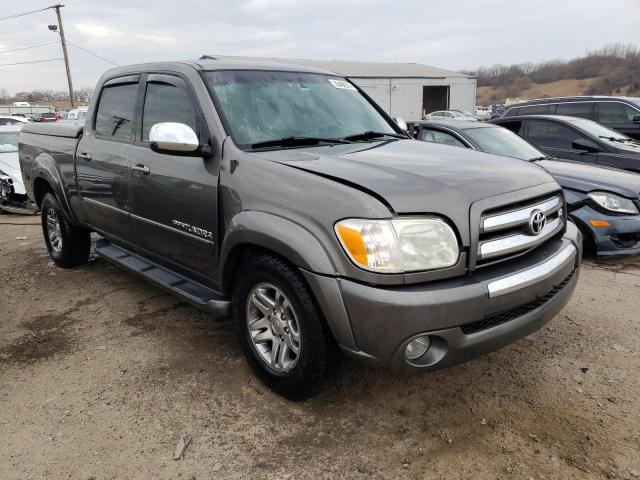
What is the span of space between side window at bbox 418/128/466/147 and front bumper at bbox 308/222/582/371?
3917 mm

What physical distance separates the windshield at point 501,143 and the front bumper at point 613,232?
1.11 meters

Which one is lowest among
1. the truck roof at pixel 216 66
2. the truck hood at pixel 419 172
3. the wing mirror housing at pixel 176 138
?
the truck hood at pixel 419 172

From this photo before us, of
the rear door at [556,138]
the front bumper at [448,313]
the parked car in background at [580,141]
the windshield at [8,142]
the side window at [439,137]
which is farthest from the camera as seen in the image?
the windshield at [8,142]

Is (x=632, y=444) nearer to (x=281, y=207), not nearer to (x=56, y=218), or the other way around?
(x=281, y=207)

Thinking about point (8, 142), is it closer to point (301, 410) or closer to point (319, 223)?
point (301, 410)

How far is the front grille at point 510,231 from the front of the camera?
7.72 feet

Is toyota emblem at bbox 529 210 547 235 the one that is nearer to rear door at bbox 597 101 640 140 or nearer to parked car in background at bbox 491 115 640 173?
parked car in background at bbox 491 115 640 173

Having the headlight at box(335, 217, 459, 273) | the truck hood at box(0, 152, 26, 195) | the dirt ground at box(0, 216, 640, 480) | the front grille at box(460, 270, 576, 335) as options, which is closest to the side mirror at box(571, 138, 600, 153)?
the dirt ground at box(0, 216, 640, 480)

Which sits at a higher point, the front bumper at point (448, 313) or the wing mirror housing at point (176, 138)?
the wing mirror housing at point (176, 138)

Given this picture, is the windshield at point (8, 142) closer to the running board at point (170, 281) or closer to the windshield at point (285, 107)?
the running board at point (170, 281)

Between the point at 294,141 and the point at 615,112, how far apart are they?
7888 mm

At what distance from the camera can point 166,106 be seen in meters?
3.48

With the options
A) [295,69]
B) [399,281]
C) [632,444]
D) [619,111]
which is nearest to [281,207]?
[399,281]

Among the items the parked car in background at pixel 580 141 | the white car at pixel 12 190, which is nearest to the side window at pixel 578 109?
the parked car in background at pixel 580 141
